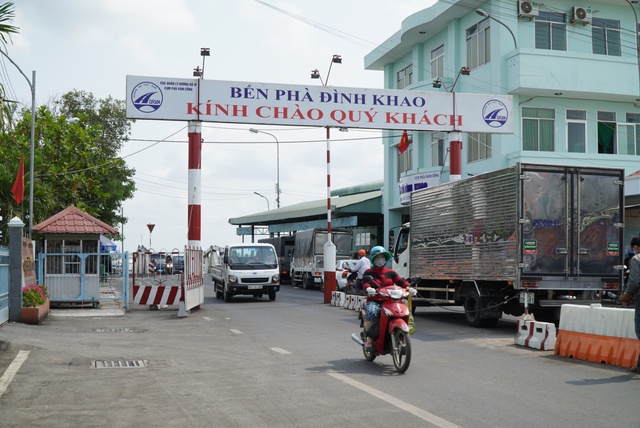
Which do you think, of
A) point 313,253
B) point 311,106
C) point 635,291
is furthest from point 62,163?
point 635,291

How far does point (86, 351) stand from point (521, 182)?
8585mm

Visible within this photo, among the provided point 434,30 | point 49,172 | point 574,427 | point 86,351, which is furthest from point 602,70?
point 574,427

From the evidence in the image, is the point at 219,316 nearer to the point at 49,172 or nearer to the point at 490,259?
the point at 490,259

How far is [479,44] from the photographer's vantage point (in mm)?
35625

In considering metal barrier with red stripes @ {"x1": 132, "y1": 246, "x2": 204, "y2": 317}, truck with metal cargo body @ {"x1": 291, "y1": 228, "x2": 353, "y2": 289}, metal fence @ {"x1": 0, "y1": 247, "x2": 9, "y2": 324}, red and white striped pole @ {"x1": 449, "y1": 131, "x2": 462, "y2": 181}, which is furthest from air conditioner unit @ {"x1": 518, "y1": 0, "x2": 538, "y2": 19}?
metal fence @ {"x1": 0, "y1": 247, "x2": 9, "y2": 324}

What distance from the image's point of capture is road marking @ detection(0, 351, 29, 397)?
9155mm

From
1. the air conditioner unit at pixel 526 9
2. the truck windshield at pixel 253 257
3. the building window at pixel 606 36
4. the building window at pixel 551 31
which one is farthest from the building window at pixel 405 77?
the truck windshield at pixel 253 257

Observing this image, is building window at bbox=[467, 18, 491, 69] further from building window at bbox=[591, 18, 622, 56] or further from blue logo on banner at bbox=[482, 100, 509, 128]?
blue logo on banner at bbox=[482, 100, 509, 128]

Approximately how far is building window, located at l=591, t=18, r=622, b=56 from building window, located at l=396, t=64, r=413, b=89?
32.8 ft

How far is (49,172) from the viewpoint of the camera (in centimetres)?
3516

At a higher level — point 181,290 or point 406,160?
point 406,160

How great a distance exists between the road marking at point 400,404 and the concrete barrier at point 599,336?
3986 millimetres

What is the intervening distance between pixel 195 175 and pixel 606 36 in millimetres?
21359

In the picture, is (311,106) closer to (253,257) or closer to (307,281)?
(253,257)
